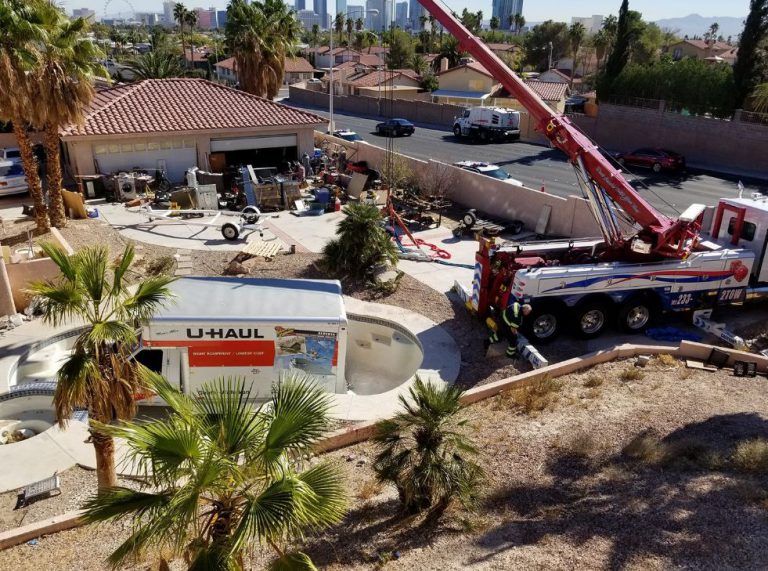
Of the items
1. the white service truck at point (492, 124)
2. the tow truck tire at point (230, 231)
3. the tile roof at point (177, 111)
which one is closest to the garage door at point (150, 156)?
the tile roof at point (177, 111)

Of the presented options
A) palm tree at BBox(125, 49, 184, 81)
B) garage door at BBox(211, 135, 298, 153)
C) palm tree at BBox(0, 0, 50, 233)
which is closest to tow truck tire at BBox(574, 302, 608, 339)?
palm tree at BBox(0, 0, 50, 233)

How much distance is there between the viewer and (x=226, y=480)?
5852mm

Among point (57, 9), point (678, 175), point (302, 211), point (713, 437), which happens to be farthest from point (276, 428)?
point (678, 175)

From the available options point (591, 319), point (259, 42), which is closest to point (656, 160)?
point (259, 42)

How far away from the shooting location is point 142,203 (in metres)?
25.6

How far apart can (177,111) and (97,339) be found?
23.9 metres

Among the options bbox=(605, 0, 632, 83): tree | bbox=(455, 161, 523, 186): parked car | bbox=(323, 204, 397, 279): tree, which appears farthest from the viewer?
bbox=(605, 0, 632, 83): tree

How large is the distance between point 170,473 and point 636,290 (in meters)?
12.2

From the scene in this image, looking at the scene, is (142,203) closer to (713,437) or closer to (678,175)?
(713,437)

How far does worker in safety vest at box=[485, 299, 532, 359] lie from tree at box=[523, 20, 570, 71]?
95.3 metres

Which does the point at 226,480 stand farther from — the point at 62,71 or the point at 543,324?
the point at 62,71

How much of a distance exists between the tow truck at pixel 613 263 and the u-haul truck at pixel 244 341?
4.35m

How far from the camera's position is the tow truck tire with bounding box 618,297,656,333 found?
14.9 meters

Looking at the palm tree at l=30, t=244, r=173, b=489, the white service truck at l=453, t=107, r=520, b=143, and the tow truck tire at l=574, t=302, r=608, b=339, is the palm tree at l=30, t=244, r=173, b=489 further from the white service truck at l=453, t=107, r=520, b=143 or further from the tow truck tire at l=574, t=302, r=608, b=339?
Result: the white service truck at l=453, t=107, r=520, b=143
